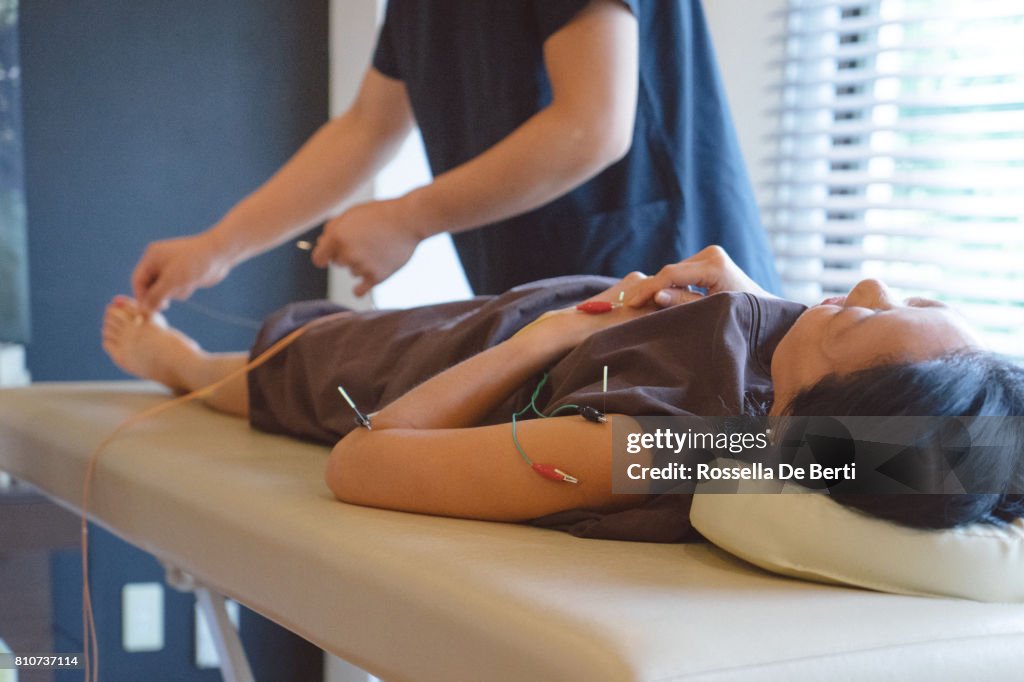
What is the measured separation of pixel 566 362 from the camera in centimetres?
113

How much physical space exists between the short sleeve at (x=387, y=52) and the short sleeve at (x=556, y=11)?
16.7 inches

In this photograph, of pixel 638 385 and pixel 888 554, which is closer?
pixel 888 554

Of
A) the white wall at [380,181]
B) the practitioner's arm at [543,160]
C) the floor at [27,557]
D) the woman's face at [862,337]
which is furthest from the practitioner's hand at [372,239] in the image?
the white wall at [380,181]

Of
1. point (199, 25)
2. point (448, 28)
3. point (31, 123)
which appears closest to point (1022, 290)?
point (448, 28)

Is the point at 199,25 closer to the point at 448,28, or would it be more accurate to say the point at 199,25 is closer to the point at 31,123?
the point at 31,123

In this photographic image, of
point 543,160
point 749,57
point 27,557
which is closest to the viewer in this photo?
point 543,160

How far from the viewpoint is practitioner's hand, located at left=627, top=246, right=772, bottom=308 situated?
45.3 inches

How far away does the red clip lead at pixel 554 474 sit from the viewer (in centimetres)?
95

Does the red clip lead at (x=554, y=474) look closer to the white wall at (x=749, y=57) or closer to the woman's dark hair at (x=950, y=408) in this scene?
the woman's dark hair at (x=950, y=408)

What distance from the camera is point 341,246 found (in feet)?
4.76

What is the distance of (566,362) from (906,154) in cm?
125

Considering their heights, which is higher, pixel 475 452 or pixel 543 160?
pixel 543 160
